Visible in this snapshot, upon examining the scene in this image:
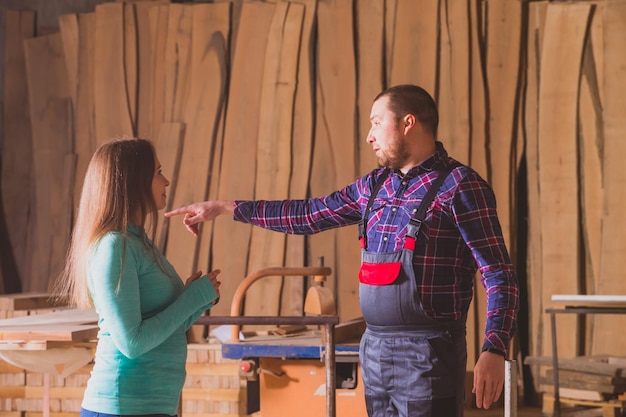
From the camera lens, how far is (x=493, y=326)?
96.4 inches

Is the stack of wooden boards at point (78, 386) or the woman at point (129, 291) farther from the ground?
the woman at point (129, 291)

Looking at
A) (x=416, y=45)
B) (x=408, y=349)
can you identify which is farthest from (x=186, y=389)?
(x=408, y=349)

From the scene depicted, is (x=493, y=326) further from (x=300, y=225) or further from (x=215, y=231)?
(x=215, y=231)

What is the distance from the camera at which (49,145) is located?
6.51m

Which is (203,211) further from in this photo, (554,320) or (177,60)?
(177,60)

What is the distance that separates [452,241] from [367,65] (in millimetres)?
3457

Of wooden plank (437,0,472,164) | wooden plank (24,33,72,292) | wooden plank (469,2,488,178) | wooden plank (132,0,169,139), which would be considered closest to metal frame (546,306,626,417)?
wooden plank (469,2,488,178)

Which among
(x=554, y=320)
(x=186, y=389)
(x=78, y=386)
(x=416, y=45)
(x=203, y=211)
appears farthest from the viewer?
(x=416, y=45)

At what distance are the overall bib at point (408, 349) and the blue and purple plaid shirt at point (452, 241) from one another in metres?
0.03

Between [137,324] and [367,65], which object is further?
[367,65]

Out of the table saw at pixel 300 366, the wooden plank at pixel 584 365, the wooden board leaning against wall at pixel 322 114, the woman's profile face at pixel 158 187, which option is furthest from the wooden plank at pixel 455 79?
the woman's profile face at pixel 158 187

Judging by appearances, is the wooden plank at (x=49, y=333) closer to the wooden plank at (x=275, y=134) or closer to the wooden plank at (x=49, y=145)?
the wooden plank at (x=275, y=134)

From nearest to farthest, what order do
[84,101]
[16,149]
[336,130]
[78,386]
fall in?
[78,386] < [336,130] < [84,101] < [16,149]

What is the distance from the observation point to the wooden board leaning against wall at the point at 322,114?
548cm
